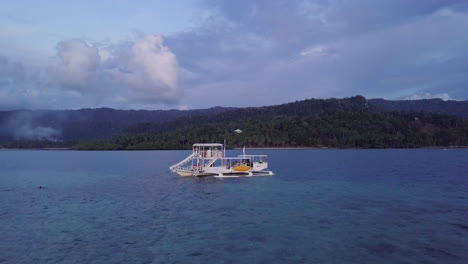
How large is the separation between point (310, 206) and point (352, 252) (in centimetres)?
1409

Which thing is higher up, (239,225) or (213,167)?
(213,167)

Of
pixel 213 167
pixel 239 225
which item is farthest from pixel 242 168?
pixel 239 225

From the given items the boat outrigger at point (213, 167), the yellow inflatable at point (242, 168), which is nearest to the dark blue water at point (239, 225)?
the boat outrigger at point (213, 167)

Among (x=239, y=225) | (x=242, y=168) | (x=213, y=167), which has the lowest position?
(x=239, y=225)

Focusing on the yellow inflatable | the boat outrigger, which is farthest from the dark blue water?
the yellow inflatable

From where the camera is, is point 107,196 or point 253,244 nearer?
point 253,244

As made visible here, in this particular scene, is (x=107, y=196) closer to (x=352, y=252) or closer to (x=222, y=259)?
(x=222, y=259)

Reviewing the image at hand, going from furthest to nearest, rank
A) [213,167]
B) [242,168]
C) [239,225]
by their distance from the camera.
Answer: [242,168], [213,167], [239,225]

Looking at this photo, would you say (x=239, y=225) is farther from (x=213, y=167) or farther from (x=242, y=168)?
(x=242, y=168)

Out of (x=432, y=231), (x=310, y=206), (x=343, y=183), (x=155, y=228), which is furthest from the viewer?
(x=343, y=183)

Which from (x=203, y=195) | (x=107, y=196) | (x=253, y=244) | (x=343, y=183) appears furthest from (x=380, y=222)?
(x=107, y=196)

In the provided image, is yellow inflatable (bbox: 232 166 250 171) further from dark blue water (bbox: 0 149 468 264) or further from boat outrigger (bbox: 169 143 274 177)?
dark blue water (bbox: 0 149 468 264)

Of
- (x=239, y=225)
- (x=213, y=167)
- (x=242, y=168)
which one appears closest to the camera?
(x=239, y=225)

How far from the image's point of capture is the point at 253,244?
922 inches
